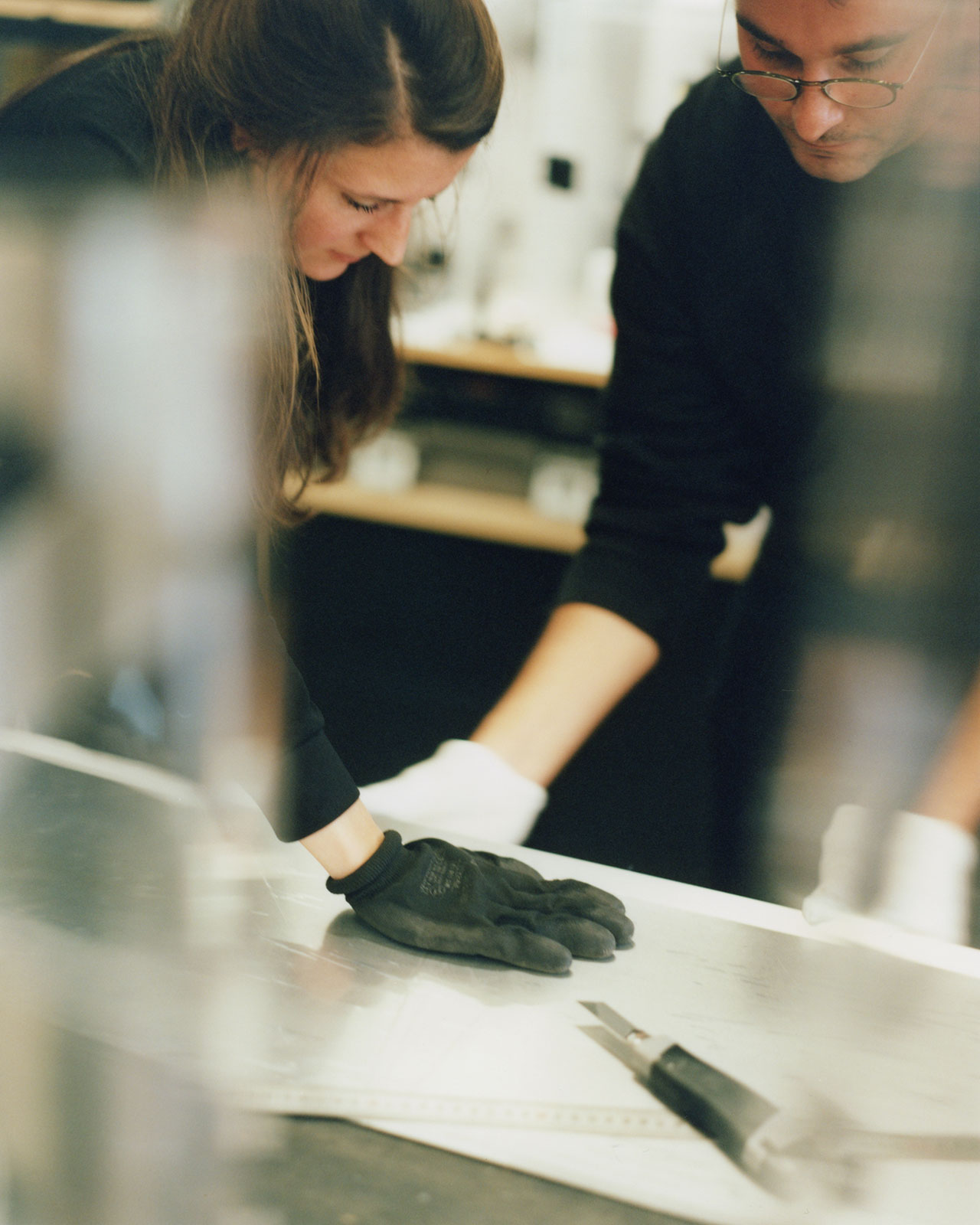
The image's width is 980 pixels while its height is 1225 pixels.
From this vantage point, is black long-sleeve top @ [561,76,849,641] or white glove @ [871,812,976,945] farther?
black long-sleeve top @ [561,76,849,641]

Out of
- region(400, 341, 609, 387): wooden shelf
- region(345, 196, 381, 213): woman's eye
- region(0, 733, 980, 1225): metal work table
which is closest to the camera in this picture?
region(0, 733, 980, 1225): metal work table

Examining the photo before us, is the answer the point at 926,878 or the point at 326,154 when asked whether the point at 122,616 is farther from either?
the point at 926,878

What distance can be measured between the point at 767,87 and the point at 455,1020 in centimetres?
73

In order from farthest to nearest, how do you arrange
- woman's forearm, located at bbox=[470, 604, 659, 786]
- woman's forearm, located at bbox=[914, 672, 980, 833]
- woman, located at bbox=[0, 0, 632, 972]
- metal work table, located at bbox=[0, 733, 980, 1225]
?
woman's forearm, located at bbox=[470, 604, 659, 786] → woman's forearm, located at bbox=[914, 672, 980, 833] → woman, located at bbox=[0, 0, 632, 972] → metal work table, located at bbox=[0, 733, 980, 1225]

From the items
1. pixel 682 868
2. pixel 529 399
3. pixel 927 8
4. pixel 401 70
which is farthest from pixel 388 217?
pixel 529 399

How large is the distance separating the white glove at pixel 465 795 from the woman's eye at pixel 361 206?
510mm

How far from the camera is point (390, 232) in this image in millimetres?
850

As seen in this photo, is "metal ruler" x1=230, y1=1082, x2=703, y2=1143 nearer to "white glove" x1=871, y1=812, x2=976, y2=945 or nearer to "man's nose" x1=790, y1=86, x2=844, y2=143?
"white glove" x1=871, y1=812, x2=976, y2=945

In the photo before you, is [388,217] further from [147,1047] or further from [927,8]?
[147,1047]

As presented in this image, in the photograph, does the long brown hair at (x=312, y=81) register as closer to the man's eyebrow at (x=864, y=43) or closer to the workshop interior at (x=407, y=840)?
the workshop interior at (x=407, y=840)

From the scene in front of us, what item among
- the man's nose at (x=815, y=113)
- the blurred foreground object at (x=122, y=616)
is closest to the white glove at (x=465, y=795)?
the blurred foreground object at (x=122, y=616)

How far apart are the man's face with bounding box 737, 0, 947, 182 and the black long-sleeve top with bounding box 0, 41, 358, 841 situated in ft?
1.31

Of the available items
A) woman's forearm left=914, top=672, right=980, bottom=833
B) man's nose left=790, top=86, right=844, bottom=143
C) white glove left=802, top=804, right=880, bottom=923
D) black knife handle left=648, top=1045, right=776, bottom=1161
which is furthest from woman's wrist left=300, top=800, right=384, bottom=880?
man's nose left=790, top=86, right=844, bottom=143

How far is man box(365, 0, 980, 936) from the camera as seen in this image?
80 centimetres
